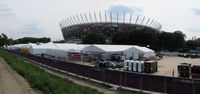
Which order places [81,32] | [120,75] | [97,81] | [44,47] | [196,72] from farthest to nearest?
[81,32] < [44,47] < [196,72] < [97,81] < [120,75]

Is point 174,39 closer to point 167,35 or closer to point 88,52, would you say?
point 167,35

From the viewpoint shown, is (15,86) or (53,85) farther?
(15,86)

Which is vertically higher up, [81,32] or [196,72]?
[81,32]

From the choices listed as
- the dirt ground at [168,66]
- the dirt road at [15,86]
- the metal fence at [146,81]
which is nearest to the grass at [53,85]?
the dirt road at [15,86]

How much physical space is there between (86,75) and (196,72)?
13406 millimetres

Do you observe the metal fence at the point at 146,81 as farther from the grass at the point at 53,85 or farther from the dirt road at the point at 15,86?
the dirt road at the point at 15,86

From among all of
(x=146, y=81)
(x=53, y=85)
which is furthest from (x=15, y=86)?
(x=146, y=81)

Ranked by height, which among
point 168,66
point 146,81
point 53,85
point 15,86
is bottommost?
point 168,66

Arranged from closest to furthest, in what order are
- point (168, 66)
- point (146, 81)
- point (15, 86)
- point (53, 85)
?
point (53, 85) < point (146, 81) < point (15, 86) < point (168, 66)

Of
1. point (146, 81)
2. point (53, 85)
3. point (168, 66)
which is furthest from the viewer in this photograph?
point (168, 66)

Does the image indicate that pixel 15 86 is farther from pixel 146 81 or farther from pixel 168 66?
pixel 168 66

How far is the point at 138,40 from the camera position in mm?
129875

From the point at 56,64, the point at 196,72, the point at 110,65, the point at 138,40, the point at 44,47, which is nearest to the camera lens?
the point at 196,72

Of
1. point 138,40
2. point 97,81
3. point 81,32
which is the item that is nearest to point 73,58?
point 97,81
